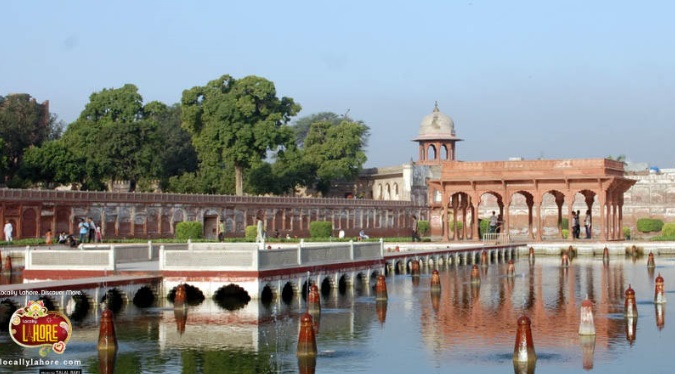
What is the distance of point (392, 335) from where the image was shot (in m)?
22.2

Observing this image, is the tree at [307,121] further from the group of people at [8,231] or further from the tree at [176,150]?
the group of people at [8,231]

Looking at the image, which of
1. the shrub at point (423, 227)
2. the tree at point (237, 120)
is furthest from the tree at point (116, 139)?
the shrub at point (423, 227)

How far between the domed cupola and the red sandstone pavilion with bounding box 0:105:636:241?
8.31m

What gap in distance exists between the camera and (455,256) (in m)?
48.0

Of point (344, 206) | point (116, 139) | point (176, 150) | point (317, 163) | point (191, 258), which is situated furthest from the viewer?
point (176, 150)

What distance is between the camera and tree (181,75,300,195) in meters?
73.6

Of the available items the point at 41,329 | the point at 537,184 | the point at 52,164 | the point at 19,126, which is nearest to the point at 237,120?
the point at 52,164

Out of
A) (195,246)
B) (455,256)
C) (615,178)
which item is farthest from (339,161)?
(195,246)

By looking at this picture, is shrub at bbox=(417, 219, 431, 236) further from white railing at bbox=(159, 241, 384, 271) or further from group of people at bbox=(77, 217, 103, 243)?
white railing at bbox=(159, 241, 384, 271)

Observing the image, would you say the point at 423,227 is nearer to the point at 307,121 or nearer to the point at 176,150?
the point at 176,150

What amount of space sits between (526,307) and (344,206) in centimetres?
4574

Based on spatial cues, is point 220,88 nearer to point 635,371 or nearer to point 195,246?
point 195,246

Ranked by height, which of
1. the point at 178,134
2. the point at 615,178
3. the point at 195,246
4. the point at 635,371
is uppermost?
the point at 178,134

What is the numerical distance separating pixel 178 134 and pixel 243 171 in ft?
45.6
